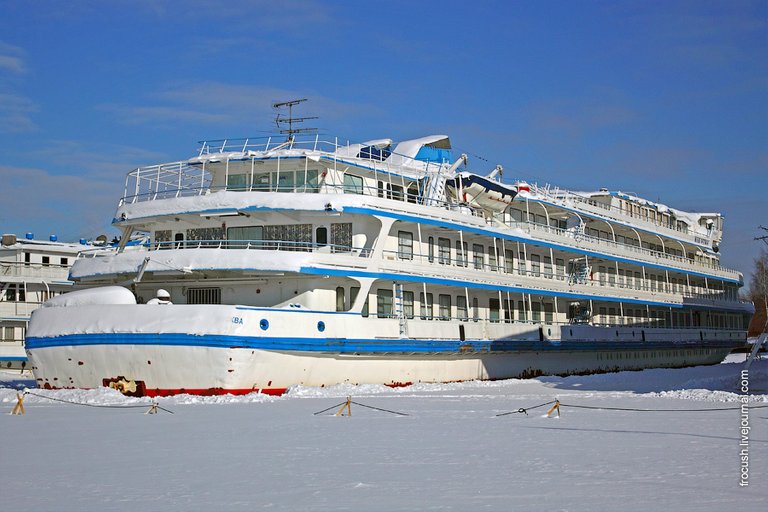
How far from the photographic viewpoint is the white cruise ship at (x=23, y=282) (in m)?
48.4

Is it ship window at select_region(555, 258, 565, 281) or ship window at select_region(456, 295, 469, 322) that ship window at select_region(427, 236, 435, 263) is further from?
ship window at select_region(555, 258, 565, 281)

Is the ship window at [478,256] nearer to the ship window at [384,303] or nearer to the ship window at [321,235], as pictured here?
the ship window at [384,303]

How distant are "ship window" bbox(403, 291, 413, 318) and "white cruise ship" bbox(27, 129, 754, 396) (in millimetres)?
104

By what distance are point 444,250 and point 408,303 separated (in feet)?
11.0

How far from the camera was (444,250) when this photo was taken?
34094 millimetres

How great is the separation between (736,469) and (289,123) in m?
27.5

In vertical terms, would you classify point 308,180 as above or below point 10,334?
above

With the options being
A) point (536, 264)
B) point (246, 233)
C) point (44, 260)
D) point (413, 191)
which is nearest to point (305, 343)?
point (246, 233)

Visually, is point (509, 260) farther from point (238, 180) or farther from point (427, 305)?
point (238, 180)

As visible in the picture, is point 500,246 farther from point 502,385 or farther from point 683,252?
point 683,252

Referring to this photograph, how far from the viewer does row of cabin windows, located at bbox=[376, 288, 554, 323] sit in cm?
3038

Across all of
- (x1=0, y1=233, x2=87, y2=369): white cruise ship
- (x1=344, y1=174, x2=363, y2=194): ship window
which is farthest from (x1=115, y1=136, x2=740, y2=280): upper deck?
(x1=0, y1=233, x2=87, y2=369): white cruise ship

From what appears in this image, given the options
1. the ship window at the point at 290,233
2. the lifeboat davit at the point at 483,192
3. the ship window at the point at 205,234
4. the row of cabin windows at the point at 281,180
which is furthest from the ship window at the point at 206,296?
the lifeboat davit at the point at 483,192

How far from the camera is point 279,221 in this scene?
29000 millimetres
